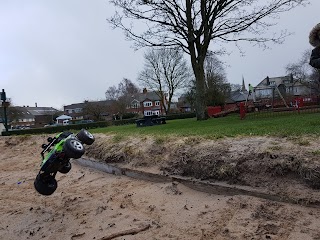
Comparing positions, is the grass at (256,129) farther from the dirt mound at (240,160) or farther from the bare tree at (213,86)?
the bare tree at (213,86)

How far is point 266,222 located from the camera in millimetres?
4355

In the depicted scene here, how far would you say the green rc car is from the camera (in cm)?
488

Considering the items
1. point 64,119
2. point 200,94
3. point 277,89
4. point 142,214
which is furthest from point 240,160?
point 64,119

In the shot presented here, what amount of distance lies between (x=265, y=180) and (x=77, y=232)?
9.66ft

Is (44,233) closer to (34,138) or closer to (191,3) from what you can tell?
(34,138)

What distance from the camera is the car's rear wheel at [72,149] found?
4.82 m

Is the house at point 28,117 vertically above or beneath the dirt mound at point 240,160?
above

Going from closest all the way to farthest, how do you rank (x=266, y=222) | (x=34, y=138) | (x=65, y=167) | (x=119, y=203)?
(x=266, y=222) < (x=65, y=167) < (x=119, y=203) < (x=34, y=138)

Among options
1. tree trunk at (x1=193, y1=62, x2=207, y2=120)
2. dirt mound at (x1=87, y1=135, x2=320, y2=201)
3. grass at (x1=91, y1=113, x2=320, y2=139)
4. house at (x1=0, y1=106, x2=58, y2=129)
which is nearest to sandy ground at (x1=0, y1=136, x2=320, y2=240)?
dirt mound at (x1=87, y1=135, x2=320, y2=201)

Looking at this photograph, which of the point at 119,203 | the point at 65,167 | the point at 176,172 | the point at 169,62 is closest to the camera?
the point at 65,167

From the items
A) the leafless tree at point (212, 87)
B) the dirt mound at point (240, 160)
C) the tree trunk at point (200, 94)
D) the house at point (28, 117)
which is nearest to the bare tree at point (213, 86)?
the leafless tree at point (212, 87)

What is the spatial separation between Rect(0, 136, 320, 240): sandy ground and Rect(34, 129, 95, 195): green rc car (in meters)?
0.68

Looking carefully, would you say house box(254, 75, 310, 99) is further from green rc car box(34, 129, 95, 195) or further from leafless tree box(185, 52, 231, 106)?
green rc car box(34, 129, 95, 195)

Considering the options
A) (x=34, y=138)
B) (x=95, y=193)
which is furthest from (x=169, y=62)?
(x=95, y=193)
